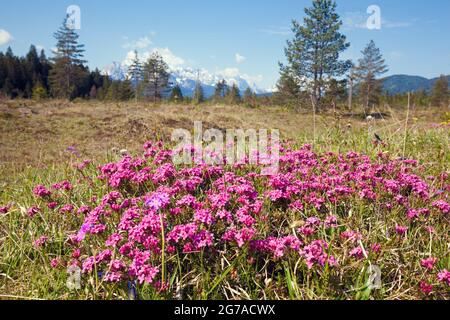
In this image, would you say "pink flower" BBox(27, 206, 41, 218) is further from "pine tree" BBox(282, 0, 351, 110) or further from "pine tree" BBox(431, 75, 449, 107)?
"pine tree" BBox(431, 75, 449, 107)

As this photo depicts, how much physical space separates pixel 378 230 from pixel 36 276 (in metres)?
2.58

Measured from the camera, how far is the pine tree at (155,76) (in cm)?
5228

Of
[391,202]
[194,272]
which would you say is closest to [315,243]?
[194,272]

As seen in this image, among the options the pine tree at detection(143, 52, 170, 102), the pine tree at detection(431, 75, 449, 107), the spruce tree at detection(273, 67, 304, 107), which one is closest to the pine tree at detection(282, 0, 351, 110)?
the spruce tree at detection(273, 67, 304, 107)

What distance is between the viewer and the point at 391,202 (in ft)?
9.36

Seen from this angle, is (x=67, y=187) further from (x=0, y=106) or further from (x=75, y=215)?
(x=0, y=106)

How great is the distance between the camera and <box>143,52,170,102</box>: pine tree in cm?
5228

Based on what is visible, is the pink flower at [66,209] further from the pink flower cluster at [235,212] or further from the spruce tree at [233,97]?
the spruce tree at [233,97]

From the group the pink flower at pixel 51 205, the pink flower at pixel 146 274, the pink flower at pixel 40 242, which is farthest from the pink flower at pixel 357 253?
the pink flower at pixel 51 205

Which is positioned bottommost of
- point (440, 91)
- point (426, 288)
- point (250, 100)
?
point (426, 288)

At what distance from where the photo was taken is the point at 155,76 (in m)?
53.3

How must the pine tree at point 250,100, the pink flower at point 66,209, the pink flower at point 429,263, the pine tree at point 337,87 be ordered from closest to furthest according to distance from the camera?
the pink flower at point 429,263 < the pink flower at point 66,209 < the pine tree at point 337,87 < the pine tree at point 250,100

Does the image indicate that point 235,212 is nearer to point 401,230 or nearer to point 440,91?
point 401,230

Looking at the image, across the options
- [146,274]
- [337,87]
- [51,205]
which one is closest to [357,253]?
[146,274]
